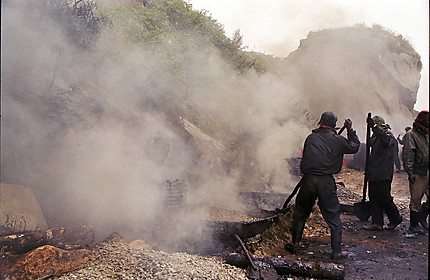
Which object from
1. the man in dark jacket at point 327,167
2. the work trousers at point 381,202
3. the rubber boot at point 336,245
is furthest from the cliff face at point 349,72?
the rubber boot at point 336,245

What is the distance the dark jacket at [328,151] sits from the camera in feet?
10.2

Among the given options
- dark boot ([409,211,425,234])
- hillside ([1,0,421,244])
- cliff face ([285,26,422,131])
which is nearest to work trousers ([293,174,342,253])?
dark boot ([409,211,425,234])

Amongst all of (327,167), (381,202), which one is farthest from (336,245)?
(381,202)

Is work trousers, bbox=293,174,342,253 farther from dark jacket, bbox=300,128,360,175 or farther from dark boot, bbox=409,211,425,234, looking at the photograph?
dark boot, bbox=409,211,425,234

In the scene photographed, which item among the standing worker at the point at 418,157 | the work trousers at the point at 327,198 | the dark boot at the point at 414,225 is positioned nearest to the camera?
the standing worker at the point at 418,157

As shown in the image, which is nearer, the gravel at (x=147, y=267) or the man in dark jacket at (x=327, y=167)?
the gravel at (x=147, y=267)

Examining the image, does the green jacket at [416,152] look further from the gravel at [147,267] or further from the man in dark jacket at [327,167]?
the gravel at [147,267]

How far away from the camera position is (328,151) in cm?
312

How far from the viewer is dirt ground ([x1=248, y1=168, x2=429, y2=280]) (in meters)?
2.84

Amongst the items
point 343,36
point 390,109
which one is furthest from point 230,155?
point 390,109

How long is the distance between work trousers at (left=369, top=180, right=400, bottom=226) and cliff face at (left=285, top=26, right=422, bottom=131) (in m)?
4.86

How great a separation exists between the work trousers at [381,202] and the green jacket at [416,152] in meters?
1.73

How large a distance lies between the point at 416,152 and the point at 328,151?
900mm

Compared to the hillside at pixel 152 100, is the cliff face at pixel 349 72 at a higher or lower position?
higher
